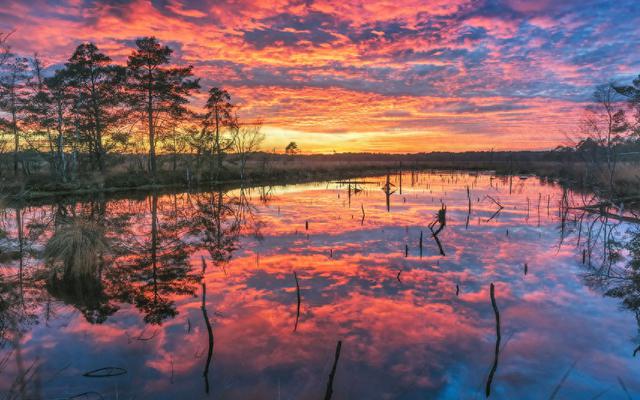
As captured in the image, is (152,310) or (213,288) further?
(213,288)

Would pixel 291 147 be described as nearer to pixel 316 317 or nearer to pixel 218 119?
pixel 218 119

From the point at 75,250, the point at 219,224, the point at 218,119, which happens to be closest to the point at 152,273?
the point at 75,250

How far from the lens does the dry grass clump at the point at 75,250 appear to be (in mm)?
11261

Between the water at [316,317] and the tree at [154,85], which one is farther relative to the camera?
the tree at [154,85]

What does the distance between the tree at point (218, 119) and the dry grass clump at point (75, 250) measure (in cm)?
3918

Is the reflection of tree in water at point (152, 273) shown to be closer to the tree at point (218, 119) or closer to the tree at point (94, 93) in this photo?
the tree at point (94, 93)

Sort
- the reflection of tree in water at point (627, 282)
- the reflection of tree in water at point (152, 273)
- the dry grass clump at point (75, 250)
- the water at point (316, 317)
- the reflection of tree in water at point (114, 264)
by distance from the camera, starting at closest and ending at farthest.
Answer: the water at point (316, 317)
the reflection of tree in water at point (114, 264)
the reflection of tree in water at point (152, 273)
the reflection of tree in water at point (627, 282)
the dry grass clump at point (75, 250)

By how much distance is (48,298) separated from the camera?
9.72m

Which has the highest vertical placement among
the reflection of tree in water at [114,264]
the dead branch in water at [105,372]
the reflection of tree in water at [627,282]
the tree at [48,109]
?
the tree at [48,109]

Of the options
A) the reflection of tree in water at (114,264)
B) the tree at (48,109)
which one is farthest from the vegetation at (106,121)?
the reflection of tree in water at (114,264)

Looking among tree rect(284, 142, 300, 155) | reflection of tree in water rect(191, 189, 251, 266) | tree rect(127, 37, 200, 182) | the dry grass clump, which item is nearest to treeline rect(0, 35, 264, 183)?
tree rect(127, 37, 200, 182)

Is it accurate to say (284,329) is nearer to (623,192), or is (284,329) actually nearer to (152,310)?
(152,310)

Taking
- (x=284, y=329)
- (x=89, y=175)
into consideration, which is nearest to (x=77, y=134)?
(x=89, y=175)

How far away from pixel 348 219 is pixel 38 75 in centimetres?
3551
